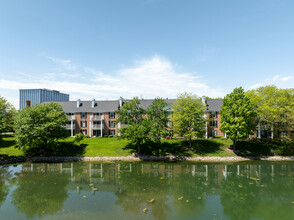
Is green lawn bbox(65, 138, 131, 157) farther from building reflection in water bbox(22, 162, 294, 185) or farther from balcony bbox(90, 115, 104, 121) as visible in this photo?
balcony bbox(90, 115, 104, 121)

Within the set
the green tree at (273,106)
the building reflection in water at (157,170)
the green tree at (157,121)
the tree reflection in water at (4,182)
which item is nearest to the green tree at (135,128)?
the green tree at (157,121)

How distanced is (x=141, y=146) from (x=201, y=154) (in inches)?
549

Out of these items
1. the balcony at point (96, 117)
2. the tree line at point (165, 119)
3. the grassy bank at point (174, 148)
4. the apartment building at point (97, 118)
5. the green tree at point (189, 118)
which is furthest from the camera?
the apartment building at point (97, 118)

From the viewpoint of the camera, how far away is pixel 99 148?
42969mm

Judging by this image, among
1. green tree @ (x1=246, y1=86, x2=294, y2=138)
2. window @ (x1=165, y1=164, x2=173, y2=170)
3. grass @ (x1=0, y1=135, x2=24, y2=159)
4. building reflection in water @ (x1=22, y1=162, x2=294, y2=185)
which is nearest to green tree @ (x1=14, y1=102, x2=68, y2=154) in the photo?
grass @ (x1=0, y1=135, x2=24, y2=159)

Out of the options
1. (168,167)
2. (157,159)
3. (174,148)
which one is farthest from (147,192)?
(174,148)

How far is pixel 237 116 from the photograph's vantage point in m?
40.2

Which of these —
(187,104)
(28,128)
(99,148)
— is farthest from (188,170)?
(28,128)

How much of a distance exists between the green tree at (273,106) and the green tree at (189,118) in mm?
14412

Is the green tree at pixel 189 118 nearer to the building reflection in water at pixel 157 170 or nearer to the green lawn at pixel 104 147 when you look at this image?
the building reflection in water at pixel 157 170

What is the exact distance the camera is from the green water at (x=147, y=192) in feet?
51.1

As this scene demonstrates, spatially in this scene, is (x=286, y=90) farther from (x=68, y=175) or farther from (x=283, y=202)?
(x=68, y=175)

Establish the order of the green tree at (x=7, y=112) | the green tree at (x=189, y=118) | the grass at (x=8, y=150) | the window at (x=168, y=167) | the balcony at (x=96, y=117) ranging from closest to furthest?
the window at (x=168, y=167) → the grass at (x=8, y=150) → the green tree at (x=189, y=118) → the green tree at (x=7, y=112) → the balcony at (x=96, y=117)

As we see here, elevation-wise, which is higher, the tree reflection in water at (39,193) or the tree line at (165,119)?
the tree line at (165,119)
